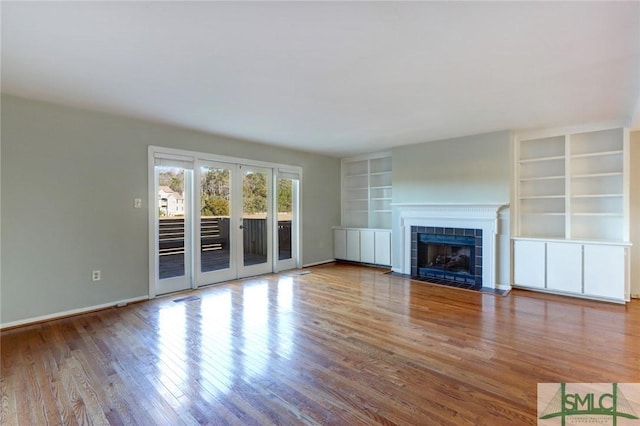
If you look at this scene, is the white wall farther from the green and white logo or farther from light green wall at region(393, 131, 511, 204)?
the green and white logo

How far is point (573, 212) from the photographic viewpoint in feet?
14.8

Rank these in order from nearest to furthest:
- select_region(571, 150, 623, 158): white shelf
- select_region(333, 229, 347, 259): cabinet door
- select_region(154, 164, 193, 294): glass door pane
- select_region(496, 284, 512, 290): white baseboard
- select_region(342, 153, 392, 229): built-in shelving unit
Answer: select_region(571, 150, 623, 158): white shelf → select_region(154, 164, 193, 294): glass door pane → select_region(496, 284, 512, 290): white baseboard → select_region(342, 153, 392, 229): built-in shelving unit → select_region(333, 229, 347, 259): cabinet door

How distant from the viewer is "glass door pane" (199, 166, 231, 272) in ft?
15.9

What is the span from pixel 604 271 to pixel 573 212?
36.6 inches

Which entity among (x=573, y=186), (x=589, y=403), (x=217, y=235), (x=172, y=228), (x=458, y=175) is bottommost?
(x=589, y=403)

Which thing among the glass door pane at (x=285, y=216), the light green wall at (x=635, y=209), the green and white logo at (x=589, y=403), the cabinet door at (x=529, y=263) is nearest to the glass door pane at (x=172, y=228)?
the glass door pane at (x=285, y=216)

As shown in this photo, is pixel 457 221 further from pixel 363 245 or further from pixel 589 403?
pixel 589 403

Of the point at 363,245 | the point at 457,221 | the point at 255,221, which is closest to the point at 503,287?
the point at 457,221

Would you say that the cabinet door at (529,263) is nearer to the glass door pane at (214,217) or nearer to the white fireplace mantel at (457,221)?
the white fireplace mantel at (457,221)

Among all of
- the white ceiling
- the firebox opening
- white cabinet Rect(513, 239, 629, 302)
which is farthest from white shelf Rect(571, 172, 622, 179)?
the firebox opening

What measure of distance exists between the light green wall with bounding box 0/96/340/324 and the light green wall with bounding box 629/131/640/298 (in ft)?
20.4

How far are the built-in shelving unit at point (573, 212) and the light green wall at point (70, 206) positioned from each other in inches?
209

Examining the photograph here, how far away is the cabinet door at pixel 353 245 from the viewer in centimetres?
666

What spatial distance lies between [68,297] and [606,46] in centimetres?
561
